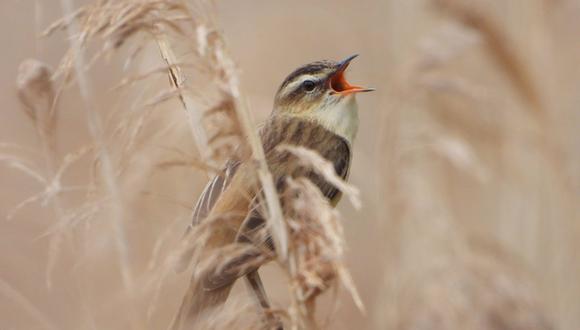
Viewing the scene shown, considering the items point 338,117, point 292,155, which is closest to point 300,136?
point 338,117

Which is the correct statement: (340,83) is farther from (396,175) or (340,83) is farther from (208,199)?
(208,199)

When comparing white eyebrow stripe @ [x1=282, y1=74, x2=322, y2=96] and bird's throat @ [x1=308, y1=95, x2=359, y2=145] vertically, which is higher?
white eyebrow stripe @ [x1=282, y1=74, x2=322, y2=96]

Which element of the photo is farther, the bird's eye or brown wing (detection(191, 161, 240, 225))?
the bird's eye

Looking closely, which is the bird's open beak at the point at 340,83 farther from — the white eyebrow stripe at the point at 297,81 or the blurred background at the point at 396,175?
the blurred background at the point at 396,175

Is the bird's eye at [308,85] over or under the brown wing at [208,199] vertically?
under

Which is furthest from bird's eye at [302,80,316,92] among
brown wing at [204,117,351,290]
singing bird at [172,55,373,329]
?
brown wing at [204,117,351,290]

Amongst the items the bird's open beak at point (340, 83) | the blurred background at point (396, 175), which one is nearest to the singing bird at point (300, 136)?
the bird's open beak at point (340, 83)

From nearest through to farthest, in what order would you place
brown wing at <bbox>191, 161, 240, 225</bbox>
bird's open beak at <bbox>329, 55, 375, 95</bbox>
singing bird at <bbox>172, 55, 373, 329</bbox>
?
singing bird at <bbox>172, 55, 373, 329</bbox>
brown wing at <bbox>191, 161, 240, 225</bbox>
bird's open beak at <bbox>329, 55, 375, 95</bbox>

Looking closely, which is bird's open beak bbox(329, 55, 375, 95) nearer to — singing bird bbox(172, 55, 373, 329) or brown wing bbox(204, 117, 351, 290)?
singing bird bbox(172, 55, 373, 329)
